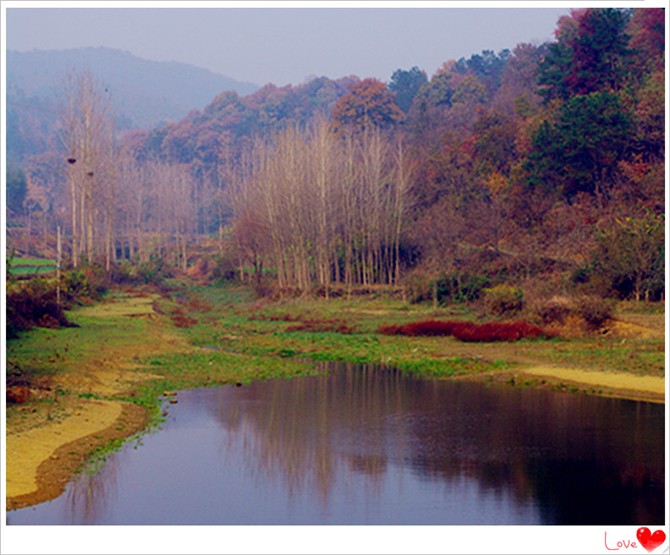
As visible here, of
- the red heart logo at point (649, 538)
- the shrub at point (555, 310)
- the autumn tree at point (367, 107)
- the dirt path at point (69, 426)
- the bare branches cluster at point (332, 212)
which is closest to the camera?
the red heart logo at point (649, 538)

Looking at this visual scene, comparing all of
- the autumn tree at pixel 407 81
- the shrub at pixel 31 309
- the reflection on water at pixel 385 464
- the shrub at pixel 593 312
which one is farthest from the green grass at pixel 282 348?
the autumn tree at pixel 407 81

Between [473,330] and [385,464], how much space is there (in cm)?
1269

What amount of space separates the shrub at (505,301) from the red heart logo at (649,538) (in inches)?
740

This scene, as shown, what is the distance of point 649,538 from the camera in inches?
351

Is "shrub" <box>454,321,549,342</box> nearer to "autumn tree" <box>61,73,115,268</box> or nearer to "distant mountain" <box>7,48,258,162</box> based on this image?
"autumn tree" <box>61,73,115,268</box>

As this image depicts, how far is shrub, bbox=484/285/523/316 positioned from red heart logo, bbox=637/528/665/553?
61.7 ft

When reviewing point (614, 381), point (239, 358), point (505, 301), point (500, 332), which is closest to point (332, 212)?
point (505, 301)

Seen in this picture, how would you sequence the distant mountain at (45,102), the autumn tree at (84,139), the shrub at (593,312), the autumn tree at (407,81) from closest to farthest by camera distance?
the shrub at (593,312), the autumn tree at (84,139), the autumn tree at (407,81), the distant mountain at (45,102)

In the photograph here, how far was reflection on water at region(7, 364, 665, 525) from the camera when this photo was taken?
35.2 feet

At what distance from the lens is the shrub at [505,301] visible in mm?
27938

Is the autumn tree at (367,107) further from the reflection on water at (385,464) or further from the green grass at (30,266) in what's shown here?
the reflection on water at (385,464)

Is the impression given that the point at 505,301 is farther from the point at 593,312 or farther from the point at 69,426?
the point at 69,426

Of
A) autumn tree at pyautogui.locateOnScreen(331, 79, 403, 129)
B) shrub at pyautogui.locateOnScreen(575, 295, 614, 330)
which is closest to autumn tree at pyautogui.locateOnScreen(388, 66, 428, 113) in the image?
autumn tree at pyautogui.locateOnScreen(331, 79, 403, 129)

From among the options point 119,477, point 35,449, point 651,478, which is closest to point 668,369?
point 651,478
